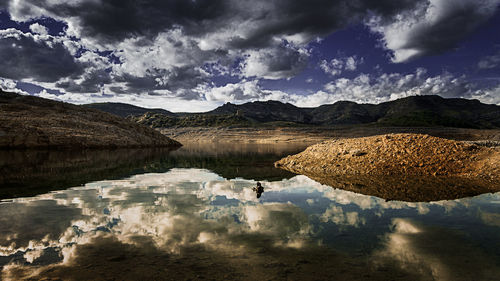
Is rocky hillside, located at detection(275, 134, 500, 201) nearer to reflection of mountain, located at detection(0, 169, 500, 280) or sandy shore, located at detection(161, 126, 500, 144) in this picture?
reflection of mountain, located at detection(0, 169, 500, 280)

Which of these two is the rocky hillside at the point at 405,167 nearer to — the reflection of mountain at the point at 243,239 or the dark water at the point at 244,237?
the dark water at the point at 244,237

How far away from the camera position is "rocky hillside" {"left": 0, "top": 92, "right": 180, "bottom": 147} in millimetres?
33625

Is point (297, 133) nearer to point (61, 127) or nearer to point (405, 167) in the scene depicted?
point (61, 127)

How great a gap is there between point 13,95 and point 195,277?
211 feet

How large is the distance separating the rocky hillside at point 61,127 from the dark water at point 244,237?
31.8 meters

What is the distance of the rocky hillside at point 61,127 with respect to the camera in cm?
3362

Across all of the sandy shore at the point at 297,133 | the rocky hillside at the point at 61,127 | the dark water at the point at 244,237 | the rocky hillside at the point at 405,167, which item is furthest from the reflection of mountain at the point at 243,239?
the sandy shore at the point at 297,133

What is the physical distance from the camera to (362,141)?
18.1 m

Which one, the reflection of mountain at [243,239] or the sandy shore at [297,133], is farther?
the sandy shore at [297,133]

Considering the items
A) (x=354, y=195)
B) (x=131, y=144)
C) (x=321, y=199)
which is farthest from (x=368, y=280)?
(x=131, y=144)

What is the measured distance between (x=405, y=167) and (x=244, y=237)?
41.8ft

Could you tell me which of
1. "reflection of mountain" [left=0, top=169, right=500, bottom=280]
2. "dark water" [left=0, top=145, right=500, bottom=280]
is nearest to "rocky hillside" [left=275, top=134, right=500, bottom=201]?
"dark water" [left=0, top=145, right=500, bottom=280]

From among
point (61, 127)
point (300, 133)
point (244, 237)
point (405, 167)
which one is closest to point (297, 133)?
point (300, 133)

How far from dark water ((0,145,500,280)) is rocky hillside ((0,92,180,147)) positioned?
3183cm
